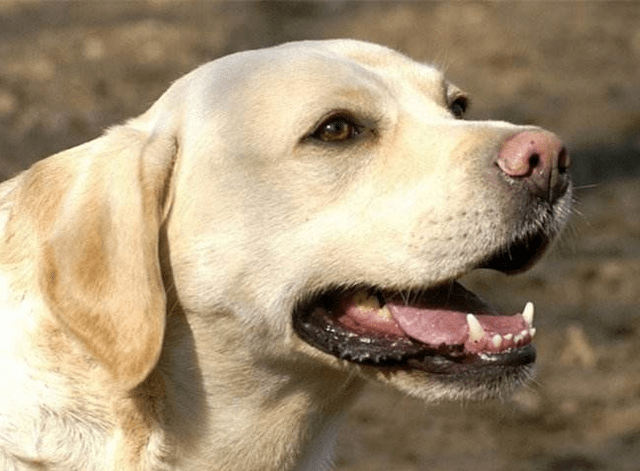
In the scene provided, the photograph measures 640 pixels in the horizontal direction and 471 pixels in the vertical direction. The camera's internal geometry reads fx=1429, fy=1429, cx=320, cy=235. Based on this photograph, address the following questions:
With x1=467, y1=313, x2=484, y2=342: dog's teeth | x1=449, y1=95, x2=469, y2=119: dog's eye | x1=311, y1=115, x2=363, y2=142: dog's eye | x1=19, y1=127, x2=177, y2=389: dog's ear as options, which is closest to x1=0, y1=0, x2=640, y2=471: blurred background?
x1=449, y1=95, x2=469, y2=119: dog's eye

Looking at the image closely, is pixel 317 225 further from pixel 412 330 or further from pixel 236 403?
pixel 236 403

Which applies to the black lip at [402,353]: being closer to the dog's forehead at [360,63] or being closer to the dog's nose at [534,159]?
the dog's nose at [534,159]

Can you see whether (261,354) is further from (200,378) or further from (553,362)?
(553,362)

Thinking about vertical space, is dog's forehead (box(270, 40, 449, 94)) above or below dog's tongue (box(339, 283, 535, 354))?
above

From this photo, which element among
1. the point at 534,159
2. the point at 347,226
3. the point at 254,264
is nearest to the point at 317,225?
the point at 347,226

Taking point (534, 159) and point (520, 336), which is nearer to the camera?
point (534, 159)

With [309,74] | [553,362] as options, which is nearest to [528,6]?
[553,362]

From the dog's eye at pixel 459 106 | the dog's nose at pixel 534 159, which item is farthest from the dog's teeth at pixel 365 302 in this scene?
the dog's eye at pixel 459 106

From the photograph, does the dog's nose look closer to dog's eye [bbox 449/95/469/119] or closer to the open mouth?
the open mouth
